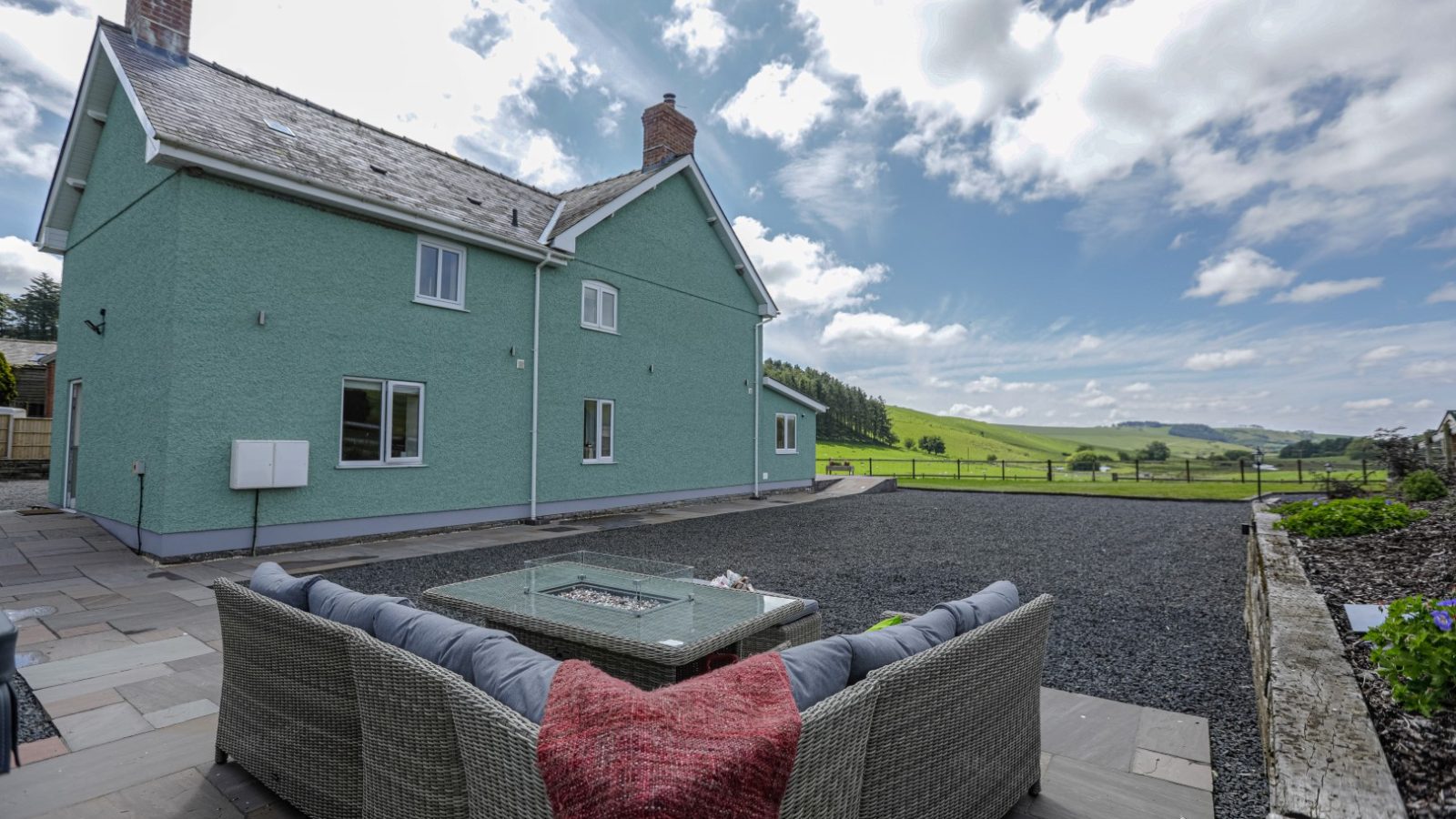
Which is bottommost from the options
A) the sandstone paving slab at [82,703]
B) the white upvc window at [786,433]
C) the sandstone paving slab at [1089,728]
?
the sandstone paving slab at [82,703]

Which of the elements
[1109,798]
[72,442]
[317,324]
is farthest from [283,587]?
[72,442]

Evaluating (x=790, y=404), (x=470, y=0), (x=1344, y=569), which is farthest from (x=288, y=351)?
(x=790, y=404)

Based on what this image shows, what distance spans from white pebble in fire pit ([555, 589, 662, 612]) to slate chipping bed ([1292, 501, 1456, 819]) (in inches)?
110

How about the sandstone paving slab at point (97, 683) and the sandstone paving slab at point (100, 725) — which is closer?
the sandstone paving slab at point (100, 725)

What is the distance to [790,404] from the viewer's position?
17.8 meters

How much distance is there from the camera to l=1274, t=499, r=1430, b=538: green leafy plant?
541 centimetres

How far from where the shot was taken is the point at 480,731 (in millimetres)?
1494

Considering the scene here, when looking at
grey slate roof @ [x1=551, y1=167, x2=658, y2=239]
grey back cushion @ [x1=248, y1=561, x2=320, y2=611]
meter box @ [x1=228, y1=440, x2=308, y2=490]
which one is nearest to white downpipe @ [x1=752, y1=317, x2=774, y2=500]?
grey slate roof @ [x1=551, y1=167, x2=658, y2=239]

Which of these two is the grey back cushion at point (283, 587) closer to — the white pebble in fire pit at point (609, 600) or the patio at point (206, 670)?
the patio at point (206, 670)

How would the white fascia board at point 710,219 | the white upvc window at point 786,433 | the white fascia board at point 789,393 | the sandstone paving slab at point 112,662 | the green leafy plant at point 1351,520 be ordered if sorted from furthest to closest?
1. the white upvc window at point 786,433
2. the white fascia board at point 789,393
3. the white fascia board at point 710,219
4. the green leafy plant at point 1351,520
5. the sandstone paving slab at point 112,662

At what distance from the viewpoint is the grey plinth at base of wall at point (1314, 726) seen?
1.68 metres

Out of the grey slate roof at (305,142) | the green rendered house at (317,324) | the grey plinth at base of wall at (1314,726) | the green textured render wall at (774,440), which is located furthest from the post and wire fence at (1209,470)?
the grey plinth at base of wall at (1314,726)

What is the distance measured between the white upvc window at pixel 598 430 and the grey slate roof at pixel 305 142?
10.8 feet

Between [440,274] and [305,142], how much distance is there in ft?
8.38
